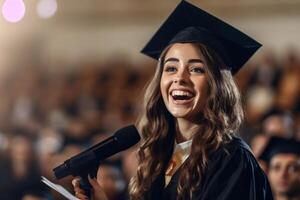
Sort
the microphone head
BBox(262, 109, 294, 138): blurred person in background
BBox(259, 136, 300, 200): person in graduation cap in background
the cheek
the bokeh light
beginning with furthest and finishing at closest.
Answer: the bokeh light → BBox(262, 109, 294, 138): blurred person in background → BBox(259, 136, 300, 200): person in graduation cap in background → the cheek → the microphone head

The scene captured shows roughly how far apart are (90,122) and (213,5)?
3741mm

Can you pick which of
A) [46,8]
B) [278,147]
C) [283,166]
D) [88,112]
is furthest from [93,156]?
[46,8]

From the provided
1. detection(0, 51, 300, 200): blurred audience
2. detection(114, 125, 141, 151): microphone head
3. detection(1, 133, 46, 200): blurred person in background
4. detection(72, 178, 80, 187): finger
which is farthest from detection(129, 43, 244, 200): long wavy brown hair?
detection(1, 133, 46, 200): blurred person in background

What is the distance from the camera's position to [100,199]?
241 cm

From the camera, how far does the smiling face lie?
2.54 m

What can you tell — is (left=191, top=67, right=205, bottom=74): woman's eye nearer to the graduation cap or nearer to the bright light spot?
the graduation cap

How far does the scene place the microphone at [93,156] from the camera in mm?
2332

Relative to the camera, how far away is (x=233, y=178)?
2.42 metres

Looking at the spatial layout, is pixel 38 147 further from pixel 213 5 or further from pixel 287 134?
pixel 213 5

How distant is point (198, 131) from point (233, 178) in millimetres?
228

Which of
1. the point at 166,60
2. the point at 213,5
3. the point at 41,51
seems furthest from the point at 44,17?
the point at 166,60

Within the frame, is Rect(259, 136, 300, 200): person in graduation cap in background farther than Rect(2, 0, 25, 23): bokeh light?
No

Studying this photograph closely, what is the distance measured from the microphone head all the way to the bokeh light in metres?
6.27

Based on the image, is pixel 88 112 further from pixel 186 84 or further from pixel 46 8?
pixel 186 84
